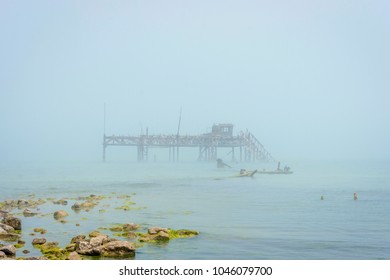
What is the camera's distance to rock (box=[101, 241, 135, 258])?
50.5ft

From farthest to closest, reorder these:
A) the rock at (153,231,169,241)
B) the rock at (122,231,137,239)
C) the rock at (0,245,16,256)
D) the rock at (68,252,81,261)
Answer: the rock at (122,231,137,239) < the rock at (153,231,169,241) < the rock at (0,245,16,256) < the rock at (68,252,81,261)

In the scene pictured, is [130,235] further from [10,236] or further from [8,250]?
[8,250]

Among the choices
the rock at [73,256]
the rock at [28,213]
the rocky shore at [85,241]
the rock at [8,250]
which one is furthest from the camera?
the rock at [28,213]

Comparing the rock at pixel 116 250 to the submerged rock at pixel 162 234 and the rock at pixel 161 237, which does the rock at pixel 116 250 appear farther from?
the rock at pixel 161 237

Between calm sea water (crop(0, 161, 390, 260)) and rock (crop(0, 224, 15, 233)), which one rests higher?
rock (crop(0, 224, 15, 233))

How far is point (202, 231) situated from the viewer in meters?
20.6

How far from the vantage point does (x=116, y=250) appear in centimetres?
1551

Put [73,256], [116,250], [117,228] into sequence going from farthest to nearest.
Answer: [117,228], [116,250], [73,256]

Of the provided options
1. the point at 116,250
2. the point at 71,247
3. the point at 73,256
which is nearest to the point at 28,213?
the point at 71,247

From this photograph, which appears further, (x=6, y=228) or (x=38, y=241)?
(x=6, y=228)

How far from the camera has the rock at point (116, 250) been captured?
15387 mm

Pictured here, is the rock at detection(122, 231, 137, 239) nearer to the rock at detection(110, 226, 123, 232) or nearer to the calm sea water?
the rock at detection(110, 226, 123, 232)

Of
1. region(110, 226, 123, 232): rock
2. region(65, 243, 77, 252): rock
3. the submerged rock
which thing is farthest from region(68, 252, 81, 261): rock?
region(110, 226, 123, 232): rock

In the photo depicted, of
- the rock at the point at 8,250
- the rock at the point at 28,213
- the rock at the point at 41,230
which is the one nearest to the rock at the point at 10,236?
the rock at the point at 41,230
